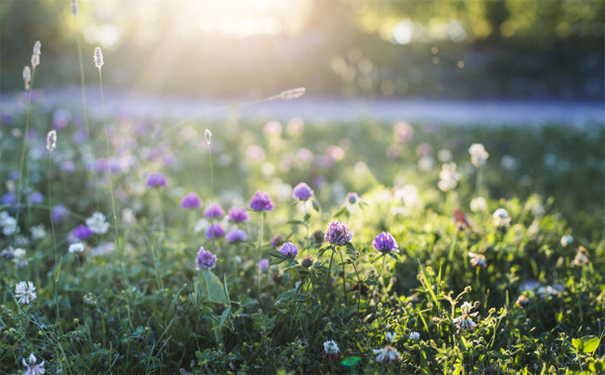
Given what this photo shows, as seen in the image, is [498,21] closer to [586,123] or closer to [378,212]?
[586,123]

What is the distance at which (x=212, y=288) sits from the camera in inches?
71.7

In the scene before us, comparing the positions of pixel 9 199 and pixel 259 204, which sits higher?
pixel 259 204

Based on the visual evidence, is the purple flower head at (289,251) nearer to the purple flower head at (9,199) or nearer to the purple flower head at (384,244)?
the purple flower head at (384,244)

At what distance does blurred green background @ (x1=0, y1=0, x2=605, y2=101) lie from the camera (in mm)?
11906

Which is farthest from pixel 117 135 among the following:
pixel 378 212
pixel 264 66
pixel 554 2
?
pixel 554 2

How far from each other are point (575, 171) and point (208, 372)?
4145 millimetres

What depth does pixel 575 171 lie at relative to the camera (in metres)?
4.55

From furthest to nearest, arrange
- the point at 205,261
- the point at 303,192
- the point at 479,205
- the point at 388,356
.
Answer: the point at 479,205
the point at 303,192
the point at 205,261
the point at 388,356

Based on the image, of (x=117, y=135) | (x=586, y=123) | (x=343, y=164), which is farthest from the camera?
(x=586, y=123)

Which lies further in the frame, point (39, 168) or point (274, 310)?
point (39, 168)

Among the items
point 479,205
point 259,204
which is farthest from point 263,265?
point 479,205

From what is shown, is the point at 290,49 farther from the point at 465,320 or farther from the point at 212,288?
the point at 465,320

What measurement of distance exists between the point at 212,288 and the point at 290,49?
1157 cm

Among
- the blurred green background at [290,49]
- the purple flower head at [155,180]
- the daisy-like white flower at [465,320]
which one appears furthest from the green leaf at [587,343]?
the blurred green background at [290,49]
